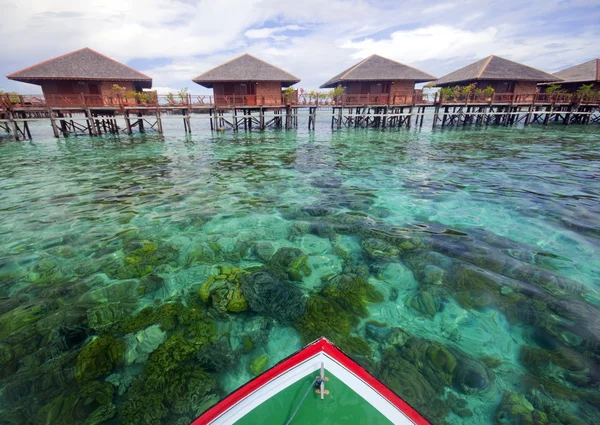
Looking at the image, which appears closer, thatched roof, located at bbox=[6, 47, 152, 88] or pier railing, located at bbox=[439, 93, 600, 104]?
thatched roof, located at bbox=[6, 47, 152, 88]

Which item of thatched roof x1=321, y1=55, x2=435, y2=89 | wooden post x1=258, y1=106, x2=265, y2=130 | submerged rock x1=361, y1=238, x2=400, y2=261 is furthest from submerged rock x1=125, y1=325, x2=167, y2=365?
thatched roof x1=321, y1=55, x2=435, y2=89

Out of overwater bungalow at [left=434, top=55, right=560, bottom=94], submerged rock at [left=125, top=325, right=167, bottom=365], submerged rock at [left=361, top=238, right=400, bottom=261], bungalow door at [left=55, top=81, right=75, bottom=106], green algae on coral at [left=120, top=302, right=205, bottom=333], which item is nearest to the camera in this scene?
submerged rock at [left=125, top=325, right=167, bottom=365]

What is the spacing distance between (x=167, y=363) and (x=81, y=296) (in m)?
2.26

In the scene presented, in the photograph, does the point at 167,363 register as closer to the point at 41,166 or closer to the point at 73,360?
the point at 73,360

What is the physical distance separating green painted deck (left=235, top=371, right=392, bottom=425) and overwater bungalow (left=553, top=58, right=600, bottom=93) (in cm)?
4563

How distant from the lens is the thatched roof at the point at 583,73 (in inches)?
1307

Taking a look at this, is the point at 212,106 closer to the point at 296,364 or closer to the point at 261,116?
the point at 261,116

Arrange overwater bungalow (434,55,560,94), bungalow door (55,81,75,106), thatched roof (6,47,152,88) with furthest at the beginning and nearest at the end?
overwater bungalow (434,55,560,94) < bungalow door (55,81,75,106) < thatched roof (6,47,152,88)

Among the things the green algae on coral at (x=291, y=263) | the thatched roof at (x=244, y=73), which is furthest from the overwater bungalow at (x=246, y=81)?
the green algae on coral at (x=291, y=263)

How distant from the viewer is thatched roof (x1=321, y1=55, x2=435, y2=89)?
2803cm

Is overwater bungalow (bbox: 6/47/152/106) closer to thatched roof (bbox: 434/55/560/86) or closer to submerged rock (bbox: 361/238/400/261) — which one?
submerged rock (bbox: 361/238/400/261)

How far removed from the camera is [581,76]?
34.7 metres

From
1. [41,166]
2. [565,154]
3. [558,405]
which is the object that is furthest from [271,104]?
[558,405]

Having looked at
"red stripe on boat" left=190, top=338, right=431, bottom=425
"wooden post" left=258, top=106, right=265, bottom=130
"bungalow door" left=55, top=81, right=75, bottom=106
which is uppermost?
"bungalow door" left=55, top=81, right=75, bottom=106
